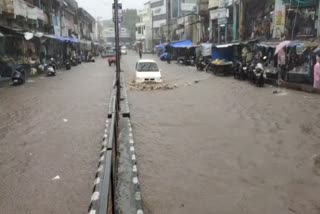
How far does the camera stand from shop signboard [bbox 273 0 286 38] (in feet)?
88.9

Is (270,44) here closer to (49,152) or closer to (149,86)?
(149,86)

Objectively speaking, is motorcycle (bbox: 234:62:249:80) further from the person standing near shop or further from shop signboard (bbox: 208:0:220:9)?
shop signboard (bbox: 208:0:220:9)

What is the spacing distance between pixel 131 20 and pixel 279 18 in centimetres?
11586

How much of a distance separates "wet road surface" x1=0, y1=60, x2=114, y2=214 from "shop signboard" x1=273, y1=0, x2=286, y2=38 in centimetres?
1373

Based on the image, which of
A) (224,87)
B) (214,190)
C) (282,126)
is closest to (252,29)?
(224,87)

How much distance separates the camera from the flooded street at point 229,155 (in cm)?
636

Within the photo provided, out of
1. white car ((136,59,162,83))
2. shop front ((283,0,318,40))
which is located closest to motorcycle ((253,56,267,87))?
shop front ((283,0,318,40))

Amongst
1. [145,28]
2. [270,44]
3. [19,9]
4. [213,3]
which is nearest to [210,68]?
[270,44]

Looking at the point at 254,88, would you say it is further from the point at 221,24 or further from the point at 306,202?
the point at 221,24

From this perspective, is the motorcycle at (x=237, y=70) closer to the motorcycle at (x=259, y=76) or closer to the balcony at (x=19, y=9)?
the motorcycle at (x=259, y=76)

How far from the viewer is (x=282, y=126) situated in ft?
39.3

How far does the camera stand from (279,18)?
27.5 meters

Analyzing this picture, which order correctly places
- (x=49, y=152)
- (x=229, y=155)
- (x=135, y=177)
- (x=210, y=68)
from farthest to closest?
(x=210, y=68)
(x=49, y=152)
(x=229, y=155)
(x=135, y=177)

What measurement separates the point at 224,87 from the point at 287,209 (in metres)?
17.2
